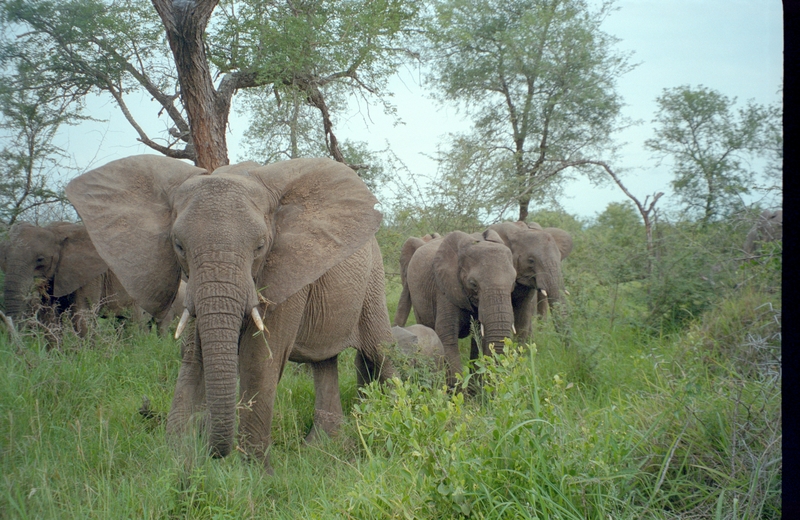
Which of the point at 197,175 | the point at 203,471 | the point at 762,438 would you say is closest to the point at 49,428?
the point at 203,471

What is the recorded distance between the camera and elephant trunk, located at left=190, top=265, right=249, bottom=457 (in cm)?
392

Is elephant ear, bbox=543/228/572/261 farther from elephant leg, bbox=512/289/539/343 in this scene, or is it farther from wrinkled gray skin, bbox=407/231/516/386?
wrinkled gray skin, bbox=407/231/516/386

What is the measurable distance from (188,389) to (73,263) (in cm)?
547

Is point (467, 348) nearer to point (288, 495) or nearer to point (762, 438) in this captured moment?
point (288, 495)

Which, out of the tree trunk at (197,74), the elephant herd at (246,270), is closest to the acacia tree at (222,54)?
the tree trunk at (197,74)

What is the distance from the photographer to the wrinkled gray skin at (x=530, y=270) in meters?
9.06

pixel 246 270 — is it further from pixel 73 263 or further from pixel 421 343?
pixel 73 263

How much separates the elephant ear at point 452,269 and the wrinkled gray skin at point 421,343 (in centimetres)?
56

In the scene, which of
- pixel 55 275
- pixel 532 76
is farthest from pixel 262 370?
pixel 532 76

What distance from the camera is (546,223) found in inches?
588

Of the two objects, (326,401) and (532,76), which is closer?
(326,401)

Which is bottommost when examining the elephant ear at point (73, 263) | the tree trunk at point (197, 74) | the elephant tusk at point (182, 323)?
the elephant tusk at point (182, 323)

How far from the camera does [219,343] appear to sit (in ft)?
12.9

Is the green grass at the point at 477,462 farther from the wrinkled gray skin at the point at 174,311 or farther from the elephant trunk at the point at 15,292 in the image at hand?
the wrinkled gray skin at the point at 174,311
